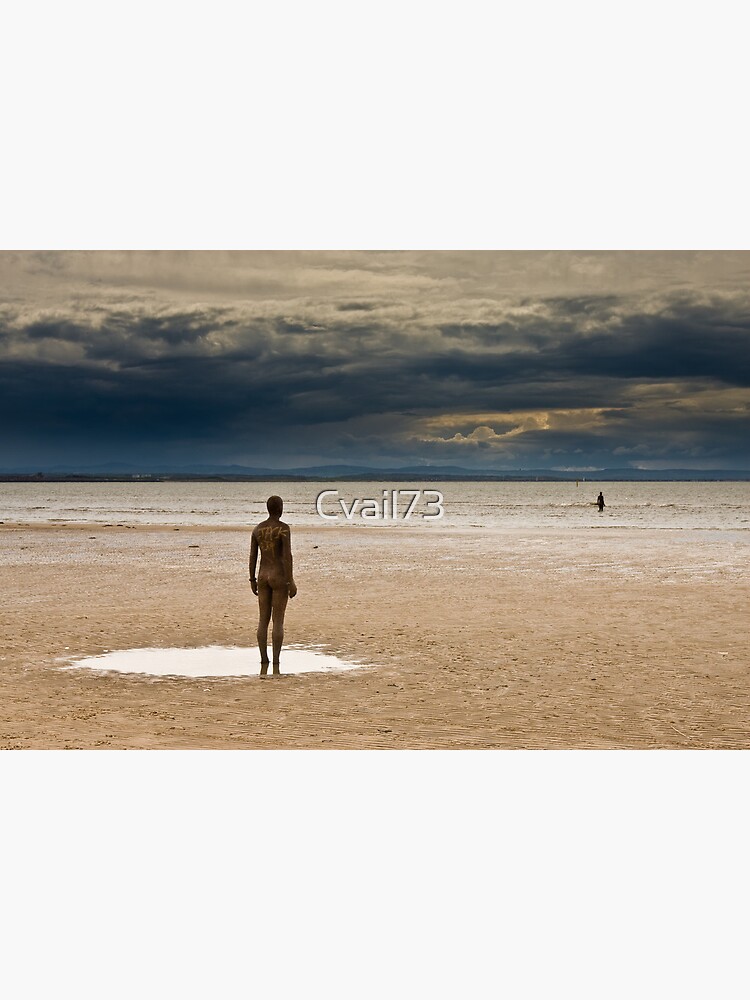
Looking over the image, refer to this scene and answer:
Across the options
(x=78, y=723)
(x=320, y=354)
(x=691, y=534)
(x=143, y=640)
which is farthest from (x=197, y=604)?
(x=691, y=534)

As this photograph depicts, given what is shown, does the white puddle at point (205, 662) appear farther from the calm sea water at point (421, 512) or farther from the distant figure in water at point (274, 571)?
the calm sea water at point (421, 512)

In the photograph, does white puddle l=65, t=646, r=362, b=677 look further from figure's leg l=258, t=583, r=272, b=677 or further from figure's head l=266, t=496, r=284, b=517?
figure's head l=266, t=496, r=284, b=517

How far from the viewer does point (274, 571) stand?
9.70 metres

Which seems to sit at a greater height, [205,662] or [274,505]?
[274,505]

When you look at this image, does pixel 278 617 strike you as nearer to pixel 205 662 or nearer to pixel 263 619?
pixel 263 619

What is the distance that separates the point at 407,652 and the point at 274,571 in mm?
2428

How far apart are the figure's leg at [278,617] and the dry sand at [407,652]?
0.30m

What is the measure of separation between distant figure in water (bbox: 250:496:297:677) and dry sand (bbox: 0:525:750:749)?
0.48 m

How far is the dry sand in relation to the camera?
796 cm

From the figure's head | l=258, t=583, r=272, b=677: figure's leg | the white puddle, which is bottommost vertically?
the white puddle

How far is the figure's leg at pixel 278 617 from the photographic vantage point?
32.0ft

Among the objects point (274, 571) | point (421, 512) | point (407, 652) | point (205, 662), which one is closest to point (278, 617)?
point (274, 571)

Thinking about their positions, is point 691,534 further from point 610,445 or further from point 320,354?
point 320,354

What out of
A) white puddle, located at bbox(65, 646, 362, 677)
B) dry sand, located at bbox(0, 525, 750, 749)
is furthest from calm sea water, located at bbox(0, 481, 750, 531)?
white puddle, located at bbox(65, 646, 362, 677)
